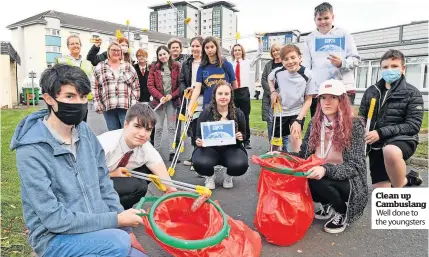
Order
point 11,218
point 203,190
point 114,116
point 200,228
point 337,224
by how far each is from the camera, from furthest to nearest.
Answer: point 114,116 < point 11,218 < point 337,224 < point 200,228 < point 203,190

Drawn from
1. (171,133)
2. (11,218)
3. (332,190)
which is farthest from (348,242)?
(171,133)

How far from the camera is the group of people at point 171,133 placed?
1871 millimetres

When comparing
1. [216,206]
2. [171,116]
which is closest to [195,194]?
[216,206]

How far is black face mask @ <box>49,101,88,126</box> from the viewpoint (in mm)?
1942

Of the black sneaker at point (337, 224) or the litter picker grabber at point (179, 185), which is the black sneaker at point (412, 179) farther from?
the litter picker grabber at point (179, 185)

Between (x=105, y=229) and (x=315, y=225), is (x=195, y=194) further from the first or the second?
(x=315, y=225)

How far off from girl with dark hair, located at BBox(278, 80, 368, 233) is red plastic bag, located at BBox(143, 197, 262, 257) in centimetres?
83

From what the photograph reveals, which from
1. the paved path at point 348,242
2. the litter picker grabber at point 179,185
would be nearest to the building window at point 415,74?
the paved path at point 348,242

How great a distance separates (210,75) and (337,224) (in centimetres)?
265

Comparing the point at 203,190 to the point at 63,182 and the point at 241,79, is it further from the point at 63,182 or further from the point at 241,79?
the point at 241,79

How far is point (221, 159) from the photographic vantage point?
13.6ft

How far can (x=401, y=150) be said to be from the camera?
3461 millimetres

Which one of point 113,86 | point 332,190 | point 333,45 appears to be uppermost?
point 333,45

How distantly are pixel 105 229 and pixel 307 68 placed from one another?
3.29 meters
